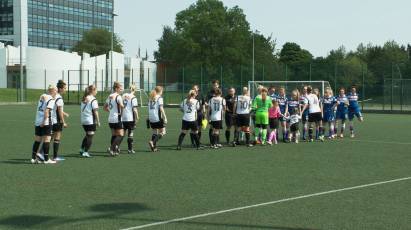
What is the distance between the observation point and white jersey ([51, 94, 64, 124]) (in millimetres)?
13852

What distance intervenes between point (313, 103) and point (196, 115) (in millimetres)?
4710

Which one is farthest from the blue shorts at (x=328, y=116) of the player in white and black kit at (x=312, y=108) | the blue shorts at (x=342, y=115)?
the player in white and black kit at (x=312, y=108)

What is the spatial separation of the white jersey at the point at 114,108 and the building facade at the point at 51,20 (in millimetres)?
95620

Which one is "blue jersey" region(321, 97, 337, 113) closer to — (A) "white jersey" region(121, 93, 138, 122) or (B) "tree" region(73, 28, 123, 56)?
(A) "white jersey" region(121, 93, 138, 122)

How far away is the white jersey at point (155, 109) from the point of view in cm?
1664

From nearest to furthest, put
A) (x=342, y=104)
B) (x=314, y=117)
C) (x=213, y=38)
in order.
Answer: (x=314, y=117)
(x=342, y=104)
(x=213, y=38)

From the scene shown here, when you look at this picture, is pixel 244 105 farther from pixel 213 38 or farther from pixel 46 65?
pixel 213 38

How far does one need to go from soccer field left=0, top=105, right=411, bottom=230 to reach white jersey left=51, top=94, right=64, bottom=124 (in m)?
0.97

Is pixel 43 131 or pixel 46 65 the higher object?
pixel 46 65

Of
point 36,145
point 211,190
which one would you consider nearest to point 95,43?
point 36,145

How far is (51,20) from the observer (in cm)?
12225

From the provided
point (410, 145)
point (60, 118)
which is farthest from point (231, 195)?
point (410, 145)

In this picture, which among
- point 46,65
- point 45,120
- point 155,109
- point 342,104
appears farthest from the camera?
point 46,65

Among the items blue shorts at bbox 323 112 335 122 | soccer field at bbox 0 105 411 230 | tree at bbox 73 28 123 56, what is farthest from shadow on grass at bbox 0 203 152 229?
tree at bbox 73 28 123 56
